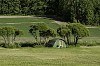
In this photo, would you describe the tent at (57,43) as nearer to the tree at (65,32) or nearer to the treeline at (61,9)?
the tree at (65,32)

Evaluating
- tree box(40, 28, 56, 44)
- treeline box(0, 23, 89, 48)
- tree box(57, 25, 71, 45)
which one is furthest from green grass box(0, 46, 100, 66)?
tree box(57, 25, 71, 45)

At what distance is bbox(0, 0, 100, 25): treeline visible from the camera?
88812 millimetres

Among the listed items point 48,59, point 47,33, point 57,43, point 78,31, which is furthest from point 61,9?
point 48,59

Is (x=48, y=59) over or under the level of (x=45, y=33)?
over

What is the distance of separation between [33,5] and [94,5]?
26.7 metres

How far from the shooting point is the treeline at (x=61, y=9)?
88812 mm

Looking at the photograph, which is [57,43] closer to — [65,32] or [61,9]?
[65,32]

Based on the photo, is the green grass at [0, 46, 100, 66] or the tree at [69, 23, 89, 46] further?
the tree at [69, 23, 89, 46]

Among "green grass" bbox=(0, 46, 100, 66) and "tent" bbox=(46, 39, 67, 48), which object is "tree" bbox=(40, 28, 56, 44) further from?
"green grass" bbox=(0, 46, 100, 66)

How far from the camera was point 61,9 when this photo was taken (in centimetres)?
10125

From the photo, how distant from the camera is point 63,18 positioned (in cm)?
9594

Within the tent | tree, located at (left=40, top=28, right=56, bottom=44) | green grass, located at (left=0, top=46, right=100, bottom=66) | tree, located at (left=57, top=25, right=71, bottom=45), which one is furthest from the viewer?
tree, located at (left=57, top=25, right=71, bottom=45)

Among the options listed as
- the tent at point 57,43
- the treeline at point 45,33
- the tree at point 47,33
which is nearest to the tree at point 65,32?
the treeline at point 45,33

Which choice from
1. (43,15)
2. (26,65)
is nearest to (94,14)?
(43,15)
